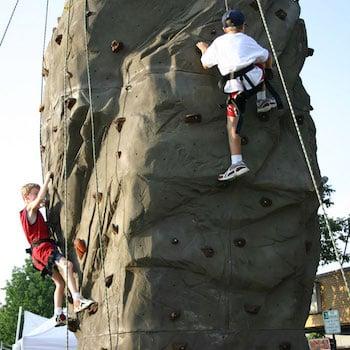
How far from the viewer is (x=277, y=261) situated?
6184 millimetres

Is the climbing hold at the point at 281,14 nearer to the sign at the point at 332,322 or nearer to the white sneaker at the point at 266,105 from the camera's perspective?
the white sneaker at the point at 266,105

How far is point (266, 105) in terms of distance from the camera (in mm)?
6172

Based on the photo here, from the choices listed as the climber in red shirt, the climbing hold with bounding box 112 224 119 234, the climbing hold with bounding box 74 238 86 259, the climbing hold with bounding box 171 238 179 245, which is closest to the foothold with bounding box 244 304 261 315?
the climbing hold with bounding box 171 238 179 245

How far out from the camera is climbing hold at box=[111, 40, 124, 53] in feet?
21.4

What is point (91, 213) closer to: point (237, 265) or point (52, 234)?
point (52, 234)

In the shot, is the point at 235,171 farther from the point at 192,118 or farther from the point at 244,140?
the point at 192,118

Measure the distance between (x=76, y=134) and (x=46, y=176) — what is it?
672 millimetres

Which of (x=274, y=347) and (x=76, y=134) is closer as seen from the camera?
(x=274, y=347)

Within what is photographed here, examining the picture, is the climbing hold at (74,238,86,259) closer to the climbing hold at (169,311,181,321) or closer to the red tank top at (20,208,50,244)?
the red tank top at (20,208,50,244)

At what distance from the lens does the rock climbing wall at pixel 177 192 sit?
5.95 m

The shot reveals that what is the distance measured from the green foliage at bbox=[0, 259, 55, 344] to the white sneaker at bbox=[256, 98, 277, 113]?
31.6 meters

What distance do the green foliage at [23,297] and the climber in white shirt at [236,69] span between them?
3164cm

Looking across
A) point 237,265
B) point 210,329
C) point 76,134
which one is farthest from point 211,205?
point 76,134

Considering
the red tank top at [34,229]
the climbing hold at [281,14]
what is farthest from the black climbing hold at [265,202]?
the red tank top at [34,229]
